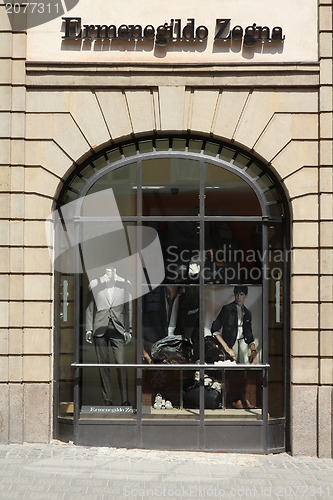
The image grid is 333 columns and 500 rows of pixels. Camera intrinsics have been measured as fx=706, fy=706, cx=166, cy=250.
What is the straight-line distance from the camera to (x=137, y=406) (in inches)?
436

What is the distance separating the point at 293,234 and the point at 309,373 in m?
2.14

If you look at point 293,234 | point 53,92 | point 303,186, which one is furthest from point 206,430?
point 53,92

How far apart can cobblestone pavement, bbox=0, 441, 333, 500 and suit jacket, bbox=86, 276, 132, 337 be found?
1884 millimetres

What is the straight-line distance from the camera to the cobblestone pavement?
8.77 metres

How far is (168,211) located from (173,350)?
2.20 metres

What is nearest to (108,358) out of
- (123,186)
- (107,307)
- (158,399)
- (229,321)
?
(107,307)

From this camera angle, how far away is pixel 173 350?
1117 cm
